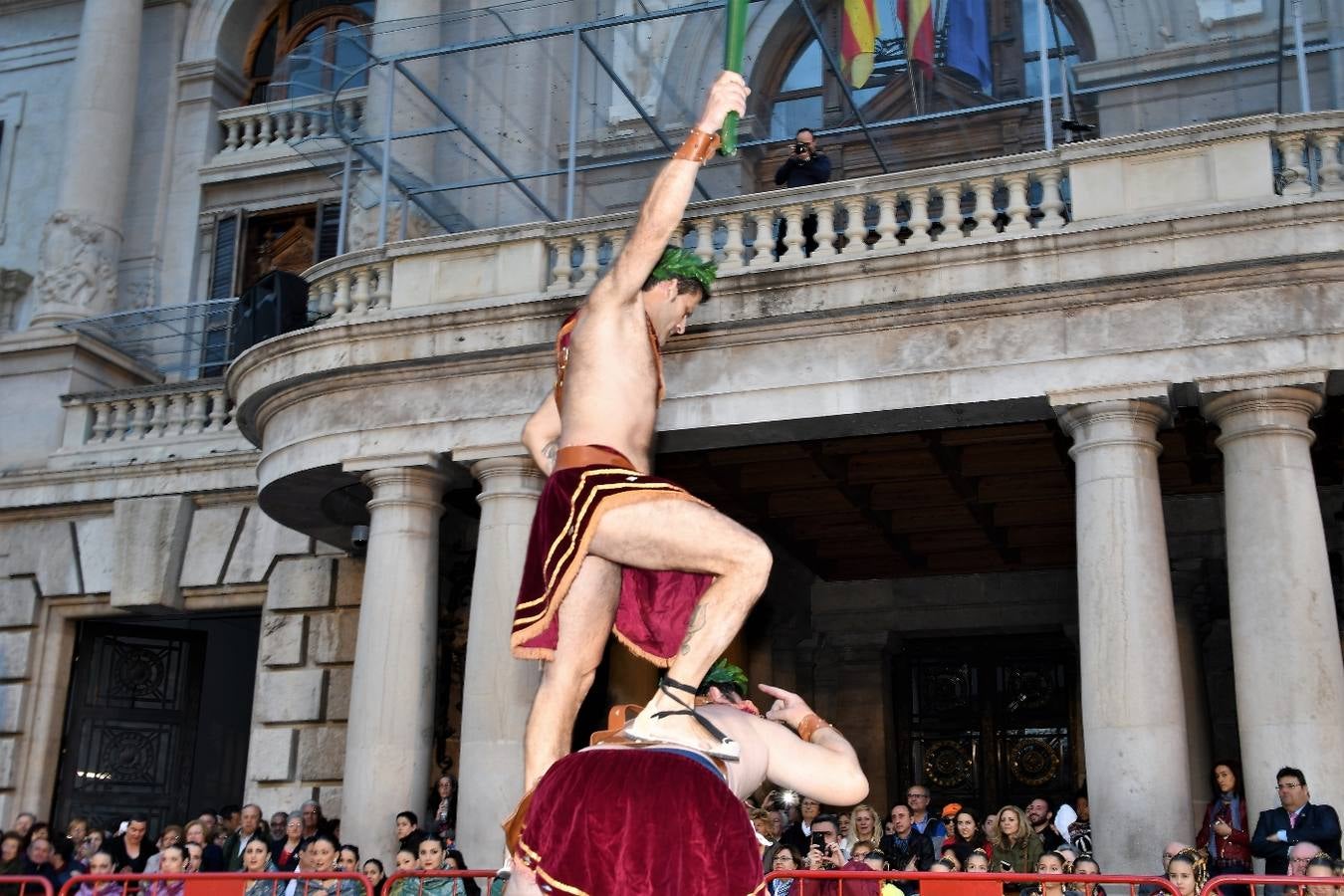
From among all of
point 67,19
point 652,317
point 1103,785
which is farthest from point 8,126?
point 652,317

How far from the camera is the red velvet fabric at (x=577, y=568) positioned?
590 centimetres

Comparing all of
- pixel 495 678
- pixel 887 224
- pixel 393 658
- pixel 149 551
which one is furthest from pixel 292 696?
pixel 887 224

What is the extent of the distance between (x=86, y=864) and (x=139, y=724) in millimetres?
7093

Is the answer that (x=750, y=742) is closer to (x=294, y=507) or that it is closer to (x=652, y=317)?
(x=652, y=317)

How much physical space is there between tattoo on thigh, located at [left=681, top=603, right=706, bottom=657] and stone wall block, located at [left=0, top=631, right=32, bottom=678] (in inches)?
712

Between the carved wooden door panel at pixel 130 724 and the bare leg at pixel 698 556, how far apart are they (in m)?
17.5

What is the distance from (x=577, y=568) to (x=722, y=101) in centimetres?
177

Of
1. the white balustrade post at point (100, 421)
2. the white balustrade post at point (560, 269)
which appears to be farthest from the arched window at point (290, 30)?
the white balustrade post at point (560, 269)

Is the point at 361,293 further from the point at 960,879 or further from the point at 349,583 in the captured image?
the point at 960,879

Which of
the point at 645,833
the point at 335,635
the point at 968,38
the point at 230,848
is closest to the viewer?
the point at 645,833

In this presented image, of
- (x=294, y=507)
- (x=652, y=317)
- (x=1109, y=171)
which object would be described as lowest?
(x=652, y=317)

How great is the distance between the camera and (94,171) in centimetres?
2380

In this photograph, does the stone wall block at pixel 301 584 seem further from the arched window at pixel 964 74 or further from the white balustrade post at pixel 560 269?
the arched window at pixel 964 74

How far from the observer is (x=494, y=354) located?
612 inches
